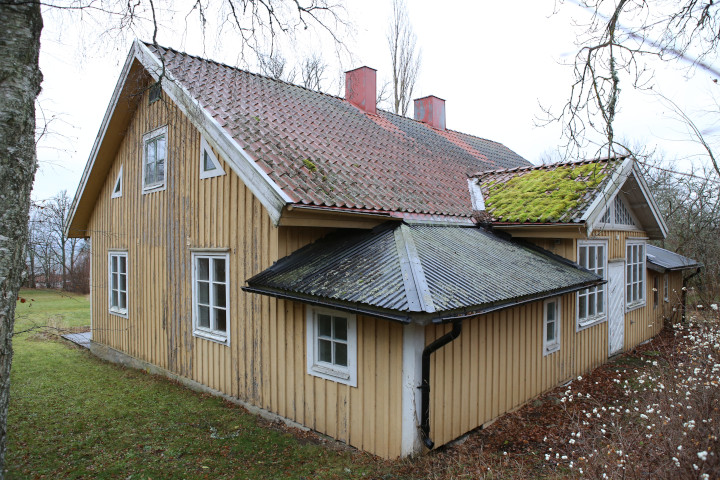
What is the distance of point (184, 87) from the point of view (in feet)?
24.1

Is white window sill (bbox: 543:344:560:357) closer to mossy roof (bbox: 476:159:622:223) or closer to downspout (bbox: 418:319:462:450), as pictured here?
mossy roof (bbox: 476:159:622:223)

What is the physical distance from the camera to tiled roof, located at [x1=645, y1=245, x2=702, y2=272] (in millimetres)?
12133

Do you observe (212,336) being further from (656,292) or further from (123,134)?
(656,292)

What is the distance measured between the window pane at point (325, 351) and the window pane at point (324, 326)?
10cm

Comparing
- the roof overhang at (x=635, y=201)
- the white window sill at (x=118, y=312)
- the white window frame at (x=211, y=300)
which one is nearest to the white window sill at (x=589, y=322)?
the roof overhang at (x=635, y=201)

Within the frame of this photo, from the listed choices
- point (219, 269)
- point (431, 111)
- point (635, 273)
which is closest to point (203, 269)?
point (219, 269)

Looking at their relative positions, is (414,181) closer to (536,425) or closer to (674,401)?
(536,425)

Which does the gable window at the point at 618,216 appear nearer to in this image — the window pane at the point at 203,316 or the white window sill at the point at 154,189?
the window pane at the point at 203,316

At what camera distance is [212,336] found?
298 inches

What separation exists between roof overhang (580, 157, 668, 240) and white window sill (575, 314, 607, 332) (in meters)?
1.81

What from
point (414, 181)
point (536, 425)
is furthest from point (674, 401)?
point (414, 181)

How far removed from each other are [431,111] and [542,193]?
6.30 meters

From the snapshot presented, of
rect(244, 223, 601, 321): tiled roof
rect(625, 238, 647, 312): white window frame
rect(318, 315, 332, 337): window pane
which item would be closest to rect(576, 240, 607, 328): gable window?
rect(244, 223, 601, 321): tiled roof

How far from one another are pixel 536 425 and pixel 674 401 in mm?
2445
